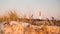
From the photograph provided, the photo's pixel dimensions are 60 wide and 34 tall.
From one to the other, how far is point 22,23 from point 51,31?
47 cm

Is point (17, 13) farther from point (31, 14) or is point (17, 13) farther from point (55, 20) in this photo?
point (55, 20)

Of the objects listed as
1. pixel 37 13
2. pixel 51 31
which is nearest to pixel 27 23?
pixel 37 13

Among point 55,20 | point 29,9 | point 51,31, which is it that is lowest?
point 51,31

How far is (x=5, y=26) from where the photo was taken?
2414 mm

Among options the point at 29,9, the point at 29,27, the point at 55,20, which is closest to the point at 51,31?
the point at 55,20

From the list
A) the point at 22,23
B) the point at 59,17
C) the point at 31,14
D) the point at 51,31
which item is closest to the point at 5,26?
the point at 22,23

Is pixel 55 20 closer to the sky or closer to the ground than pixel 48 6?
closer to the ground

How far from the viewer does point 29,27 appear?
239 centimetres

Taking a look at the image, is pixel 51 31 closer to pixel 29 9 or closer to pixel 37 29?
pixel 37 29

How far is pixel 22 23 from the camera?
7.92ft

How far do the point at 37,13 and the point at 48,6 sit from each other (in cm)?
21

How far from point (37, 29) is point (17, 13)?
0.42 m

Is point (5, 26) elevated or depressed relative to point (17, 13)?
depressed

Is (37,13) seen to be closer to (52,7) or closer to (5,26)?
(52,7)
